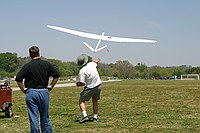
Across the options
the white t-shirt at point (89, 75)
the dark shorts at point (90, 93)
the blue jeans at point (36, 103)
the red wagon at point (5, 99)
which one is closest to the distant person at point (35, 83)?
the blue jeans at point (36, 103)

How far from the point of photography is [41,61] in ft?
22.4

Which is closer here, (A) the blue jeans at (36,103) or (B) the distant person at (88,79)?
(A) the blue jeans at (36,103)

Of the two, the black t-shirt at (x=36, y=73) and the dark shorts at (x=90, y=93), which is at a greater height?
the black t-shirt at (x=36, y=73)

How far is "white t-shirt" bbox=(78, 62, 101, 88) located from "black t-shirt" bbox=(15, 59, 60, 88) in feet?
10.5

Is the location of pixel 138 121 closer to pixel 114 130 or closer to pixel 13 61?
pixel 114 130

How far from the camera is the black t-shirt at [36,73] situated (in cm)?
675

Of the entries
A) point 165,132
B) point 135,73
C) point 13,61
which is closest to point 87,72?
point 165,132

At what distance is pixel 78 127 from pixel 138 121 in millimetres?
1670

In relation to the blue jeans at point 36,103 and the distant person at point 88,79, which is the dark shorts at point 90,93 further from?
the blue jeans at point 36,103

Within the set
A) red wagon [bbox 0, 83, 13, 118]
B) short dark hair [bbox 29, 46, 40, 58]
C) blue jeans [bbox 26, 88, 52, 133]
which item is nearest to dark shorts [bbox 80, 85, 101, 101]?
red wagon [bbox 0, 83, 13, 118]

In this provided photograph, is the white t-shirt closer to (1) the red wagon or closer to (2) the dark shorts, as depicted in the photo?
(2) the dark shorts

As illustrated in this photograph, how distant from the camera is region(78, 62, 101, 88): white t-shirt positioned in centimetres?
1003

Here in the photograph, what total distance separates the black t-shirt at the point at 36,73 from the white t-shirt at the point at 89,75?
3207mm

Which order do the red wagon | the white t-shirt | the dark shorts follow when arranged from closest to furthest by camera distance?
the white t-shirt, the dark shorts, the red wagon
